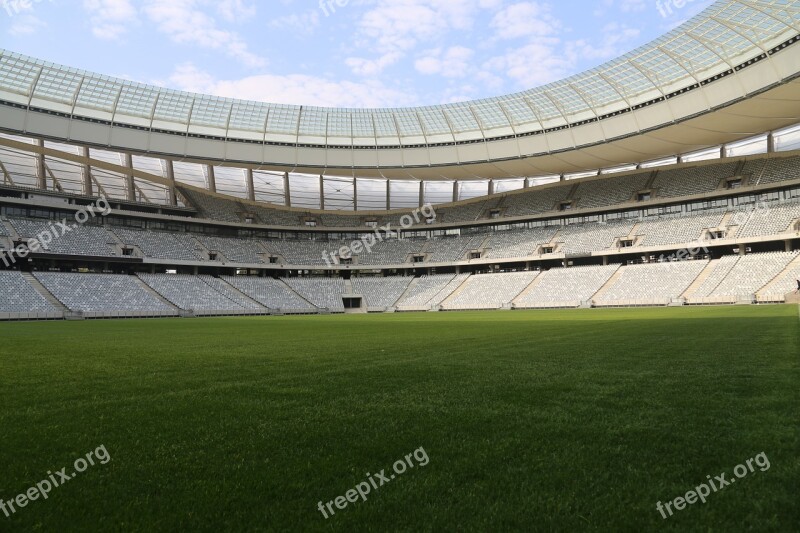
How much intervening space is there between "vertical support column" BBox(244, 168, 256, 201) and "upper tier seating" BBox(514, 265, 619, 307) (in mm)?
35978

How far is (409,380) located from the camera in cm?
714

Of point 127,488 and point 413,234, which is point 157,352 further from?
point 413,234

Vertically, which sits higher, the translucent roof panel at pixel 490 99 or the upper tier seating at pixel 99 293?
Result: the translucent roof panel at pixel 490 99

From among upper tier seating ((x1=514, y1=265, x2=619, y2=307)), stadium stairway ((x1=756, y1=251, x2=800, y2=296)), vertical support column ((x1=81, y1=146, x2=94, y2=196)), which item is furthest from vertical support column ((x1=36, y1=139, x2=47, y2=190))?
stadium stairway ((x1=756, y1=251, x2=800, y2=296))

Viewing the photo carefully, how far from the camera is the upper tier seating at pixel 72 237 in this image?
48.8 m

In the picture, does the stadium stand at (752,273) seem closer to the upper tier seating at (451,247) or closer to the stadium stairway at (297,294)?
the upper tier seating at (451,247)

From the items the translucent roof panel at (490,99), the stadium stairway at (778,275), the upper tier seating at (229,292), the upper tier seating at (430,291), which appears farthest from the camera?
the upper tier seating at (430,291)

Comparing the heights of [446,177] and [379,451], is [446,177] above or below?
above

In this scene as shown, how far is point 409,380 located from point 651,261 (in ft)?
176

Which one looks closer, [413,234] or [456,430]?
[456,430]

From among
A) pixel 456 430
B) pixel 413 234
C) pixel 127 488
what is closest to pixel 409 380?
pixel 456 430

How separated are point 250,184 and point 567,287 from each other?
133ft

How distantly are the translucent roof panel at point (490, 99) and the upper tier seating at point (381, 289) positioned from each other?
19850 millimetres

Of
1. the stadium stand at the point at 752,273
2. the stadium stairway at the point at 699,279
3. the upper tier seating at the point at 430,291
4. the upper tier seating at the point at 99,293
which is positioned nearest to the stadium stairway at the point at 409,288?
the upper tier seating at the point at 430,291
